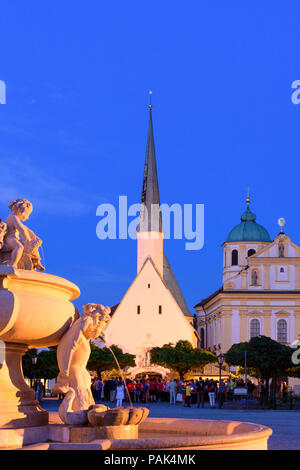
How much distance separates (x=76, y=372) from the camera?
27.9 feet

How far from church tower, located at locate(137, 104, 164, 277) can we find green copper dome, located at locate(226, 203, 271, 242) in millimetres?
16553

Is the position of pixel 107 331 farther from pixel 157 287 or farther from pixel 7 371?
pixel 7 371

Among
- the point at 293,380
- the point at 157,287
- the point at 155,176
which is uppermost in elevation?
the point at 155,176

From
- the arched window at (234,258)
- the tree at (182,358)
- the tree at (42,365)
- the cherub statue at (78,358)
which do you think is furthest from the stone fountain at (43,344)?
the arched window at (234,258)

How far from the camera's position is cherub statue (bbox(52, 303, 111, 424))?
8.39m

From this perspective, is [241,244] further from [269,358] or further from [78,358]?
[78,358]

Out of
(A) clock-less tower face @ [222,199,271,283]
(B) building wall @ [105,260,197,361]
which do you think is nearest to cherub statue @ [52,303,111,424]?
(B) building wall @ [105,260,197,361]

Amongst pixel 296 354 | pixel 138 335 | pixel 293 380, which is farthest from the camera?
pixel 138 335

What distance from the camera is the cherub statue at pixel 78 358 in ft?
27.5

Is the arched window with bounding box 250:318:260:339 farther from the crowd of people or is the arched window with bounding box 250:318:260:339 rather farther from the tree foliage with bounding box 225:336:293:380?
the tree foliage with bounding box 225:336:293:380

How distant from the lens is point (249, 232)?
91.6 meters

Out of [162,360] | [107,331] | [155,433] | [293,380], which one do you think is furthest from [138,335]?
[155,433]

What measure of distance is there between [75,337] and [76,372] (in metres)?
0.39

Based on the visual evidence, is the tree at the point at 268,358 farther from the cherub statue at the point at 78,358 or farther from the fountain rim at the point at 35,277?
the fountain rim at the point at 35,277
